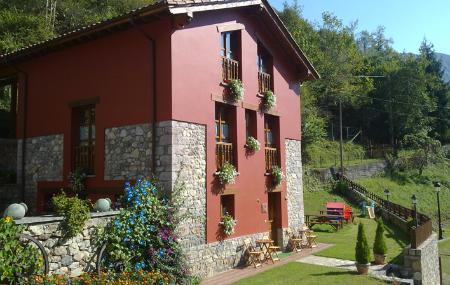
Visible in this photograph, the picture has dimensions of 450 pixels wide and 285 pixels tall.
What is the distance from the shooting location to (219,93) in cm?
1298

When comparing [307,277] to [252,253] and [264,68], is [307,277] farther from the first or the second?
[264,68]

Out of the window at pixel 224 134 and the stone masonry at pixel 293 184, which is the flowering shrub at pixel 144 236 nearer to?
the window at pixel 224 134

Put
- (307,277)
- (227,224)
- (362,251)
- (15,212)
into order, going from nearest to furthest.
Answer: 1. (15,212)
2. (307,277)
3. (362,251)
4. (227,224)

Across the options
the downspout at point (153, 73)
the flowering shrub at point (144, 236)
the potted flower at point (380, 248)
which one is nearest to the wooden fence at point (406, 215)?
the potted flower at point (380, 248)

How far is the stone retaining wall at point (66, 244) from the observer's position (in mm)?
8102

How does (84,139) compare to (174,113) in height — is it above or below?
below

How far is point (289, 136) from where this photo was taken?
16734mm

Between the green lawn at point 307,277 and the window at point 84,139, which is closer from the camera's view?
the green lawn at point 307,277

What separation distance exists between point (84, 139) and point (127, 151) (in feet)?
7.58

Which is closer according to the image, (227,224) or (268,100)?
(227,224)

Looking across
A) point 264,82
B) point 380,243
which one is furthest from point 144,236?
point 264,82

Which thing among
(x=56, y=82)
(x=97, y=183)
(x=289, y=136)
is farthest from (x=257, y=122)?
(x=56, y=82)

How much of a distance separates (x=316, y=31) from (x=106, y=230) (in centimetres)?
4829

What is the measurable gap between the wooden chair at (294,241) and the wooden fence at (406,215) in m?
3.86
